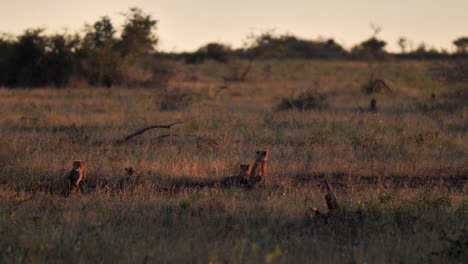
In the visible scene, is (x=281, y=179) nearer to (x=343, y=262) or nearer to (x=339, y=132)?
(x=343, y=262)

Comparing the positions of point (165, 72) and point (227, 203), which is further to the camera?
point (165, 72)

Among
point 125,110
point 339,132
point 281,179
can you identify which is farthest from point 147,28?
point 281,179

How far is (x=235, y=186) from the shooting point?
316 inches

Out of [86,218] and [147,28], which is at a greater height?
[147,28]

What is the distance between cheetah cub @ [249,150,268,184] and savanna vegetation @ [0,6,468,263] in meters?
0.18

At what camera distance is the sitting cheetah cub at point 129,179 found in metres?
8.14

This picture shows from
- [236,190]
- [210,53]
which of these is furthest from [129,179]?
[210,53]

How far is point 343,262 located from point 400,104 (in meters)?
15.0

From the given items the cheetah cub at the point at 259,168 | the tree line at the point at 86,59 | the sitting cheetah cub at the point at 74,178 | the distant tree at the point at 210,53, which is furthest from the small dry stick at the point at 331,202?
the distant tree at the point at 210,53

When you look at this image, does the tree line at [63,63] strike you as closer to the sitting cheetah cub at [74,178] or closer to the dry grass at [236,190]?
the dry grass at [236,190]

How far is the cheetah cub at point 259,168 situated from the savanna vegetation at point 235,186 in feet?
0.59

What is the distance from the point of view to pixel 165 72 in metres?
29.8

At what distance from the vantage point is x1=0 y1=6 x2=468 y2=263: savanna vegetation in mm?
5449

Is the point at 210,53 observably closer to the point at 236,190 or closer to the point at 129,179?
the point at 129,179
